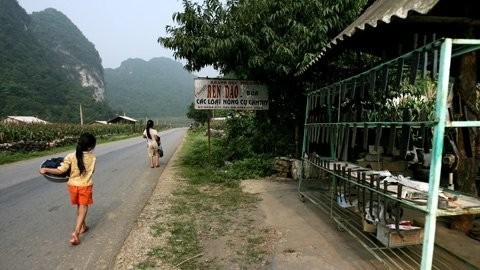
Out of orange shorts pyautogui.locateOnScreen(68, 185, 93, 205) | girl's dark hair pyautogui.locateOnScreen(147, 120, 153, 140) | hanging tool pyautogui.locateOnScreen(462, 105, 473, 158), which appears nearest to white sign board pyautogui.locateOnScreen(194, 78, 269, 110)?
girl's dark hair pyautogui.locateOnScreen(147, 120, 153, 140)

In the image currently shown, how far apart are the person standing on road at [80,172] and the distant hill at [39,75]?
46.6 metres

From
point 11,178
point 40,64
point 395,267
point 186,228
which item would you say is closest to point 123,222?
point 186,228

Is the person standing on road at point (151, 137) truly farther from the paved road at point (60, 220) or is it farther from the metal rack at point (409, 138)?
the metal rack at point (409, 138)

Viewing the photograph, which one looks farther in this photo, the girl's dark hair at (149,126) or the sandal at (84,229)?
the girl's dark hair at (149,126)

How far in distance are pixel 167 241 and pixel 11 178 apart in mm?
7670

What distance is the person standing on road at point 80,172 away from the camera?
4.22 m

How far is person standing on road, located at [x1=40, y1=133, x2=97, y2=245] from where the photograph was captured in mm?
4223

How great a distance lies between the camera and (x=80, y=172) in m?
4.26

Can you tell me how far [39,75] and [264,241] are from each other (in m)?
64.5

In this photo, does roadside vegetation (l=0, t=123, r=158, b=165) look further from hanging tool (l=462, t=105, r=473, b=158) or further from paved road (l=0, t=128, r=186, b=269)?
hanging tool (l=462, t=105, r=473, b=158)

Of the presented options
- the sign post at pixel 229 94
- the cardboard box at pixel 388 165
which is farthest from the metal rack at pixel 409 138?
the sign post at pixel 229 94

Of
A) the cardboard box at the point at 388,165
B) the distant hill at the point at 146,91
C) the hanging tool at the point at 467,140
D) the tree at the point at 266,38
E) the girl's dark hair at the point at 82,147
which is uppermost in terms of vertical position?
the distant hill at the point at 146,91

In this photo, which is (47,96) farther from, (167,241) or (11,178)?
(167,241)

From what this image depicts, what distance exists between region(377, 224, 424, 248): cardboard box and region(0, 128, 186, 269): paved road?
3120 millimetres
